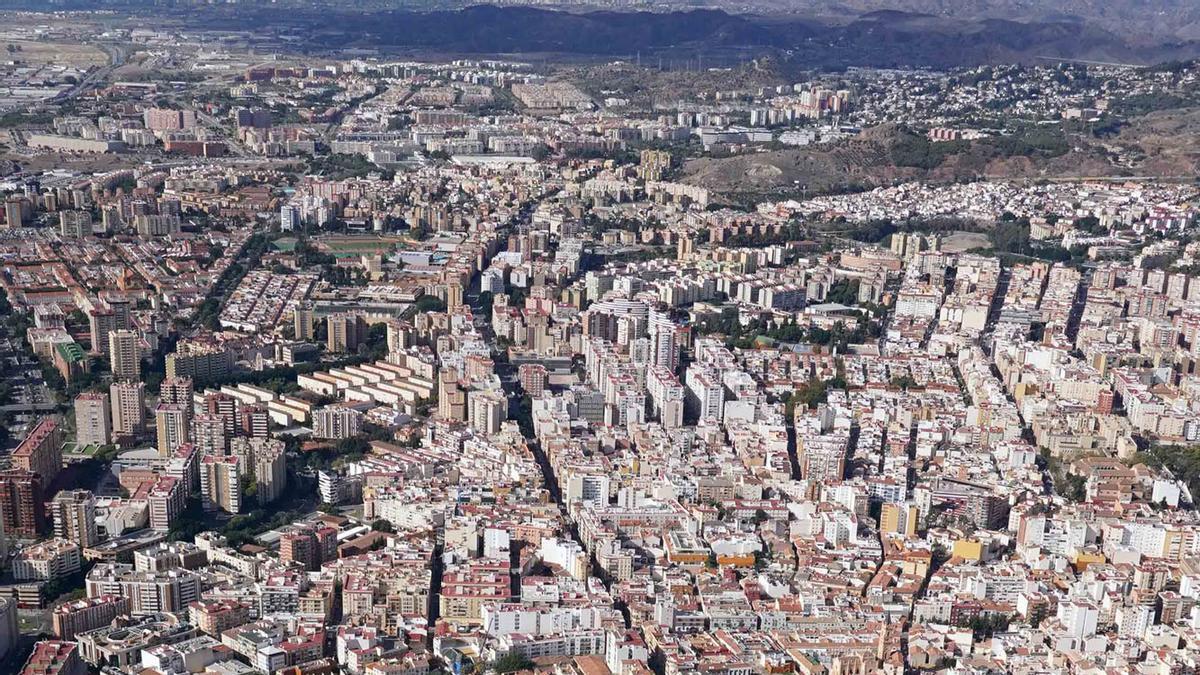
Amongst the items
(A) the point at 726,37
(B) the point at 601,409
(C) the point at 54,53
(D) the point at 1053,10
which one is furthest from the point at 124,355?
(D) the point at 1053,10

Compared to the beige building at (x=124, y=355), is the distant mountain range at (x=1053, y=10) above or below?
above

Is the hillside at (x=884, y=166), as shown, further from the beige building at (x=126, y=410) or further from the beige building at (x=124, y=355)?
the beige building at (x=126, y=410)

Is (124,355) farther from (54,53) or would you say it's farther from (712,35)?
(712,35)

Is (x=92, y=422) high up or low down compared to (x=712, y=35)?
Result: down

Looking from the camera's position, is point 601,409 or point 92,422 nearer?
point 92,422

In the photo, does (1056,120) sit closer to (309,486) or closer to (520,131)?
(520,131)

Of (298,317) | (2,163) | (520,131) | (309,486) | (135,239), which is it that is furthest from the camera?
(520,131)

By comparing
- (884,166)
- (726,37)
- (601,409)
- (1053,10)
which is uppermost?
(1053,10)

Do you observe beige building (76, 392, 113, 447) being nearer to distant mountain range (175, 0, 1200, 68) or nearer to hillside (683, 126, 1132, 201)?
hillside (683, 126, 1132, 201)

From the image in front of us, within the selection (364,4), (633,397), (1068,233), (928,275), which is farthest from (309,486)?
(364,4)

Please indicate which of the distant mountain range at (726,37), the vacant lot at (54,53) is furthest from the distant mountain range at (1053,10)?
the vacant lot at (54,53)

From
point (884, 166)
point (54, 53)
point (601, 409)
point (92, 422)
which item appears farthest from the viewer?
point (54, 53)
